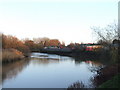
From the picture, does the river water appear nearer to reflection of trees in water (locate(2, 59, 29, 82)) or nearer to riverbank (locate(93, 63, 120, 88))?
reflection of trees in water (locate(2, 59, 29, 82))

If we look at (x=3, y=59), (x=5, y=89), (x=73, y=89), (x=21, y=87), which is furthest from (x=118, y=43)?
(x=3, y=59)

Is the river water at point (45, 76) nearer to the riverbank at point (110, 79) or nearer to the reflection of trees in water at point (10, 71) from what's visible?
the reflection of trees in water at point (10, 71)

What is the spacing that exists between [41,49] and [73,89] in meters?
39.4

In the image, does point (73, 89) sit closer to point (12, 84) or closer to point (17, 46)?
point (12, 84)

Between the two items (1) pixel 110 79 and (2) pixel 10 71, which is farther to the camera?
(2) pixel 10 71

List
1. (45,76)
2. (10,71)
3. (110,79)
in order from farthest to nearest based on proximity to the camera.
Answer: (10,71)
(45,76)
(110,79)

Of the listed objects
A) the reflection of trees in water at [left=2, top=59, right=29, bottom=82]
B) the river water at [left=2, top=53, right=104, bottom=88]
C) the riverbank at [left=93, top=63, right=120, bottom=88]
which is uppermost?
the riverbank at [left=93, top=63, right=120, bottom=88]

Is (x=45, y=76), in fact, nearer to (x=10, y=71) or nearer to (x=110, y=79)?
(x=10, y=71)

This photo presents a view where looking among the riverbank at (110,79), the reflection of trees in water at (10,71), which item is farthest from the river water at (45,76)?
the riverbank at (110,79)

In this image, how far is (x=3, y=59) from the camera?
723 inches

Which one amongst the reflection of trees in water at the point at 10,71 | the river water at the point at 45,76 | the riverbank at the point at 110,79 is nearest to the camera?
the riverbank at the point at 110,79

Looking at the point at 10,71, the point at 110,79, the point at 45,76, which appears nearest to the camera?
the point at 110,79

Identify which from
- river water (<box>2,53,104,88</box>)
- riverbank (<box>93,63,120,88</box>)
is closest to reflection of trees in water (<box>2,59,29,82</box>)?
river water (<box>2,53,104,88</box>)

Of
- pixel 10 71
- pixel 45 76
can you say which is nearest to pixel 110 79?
pixel 45 76
